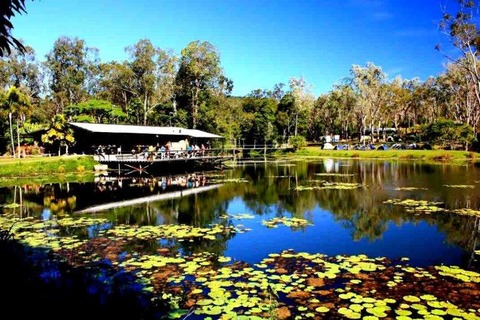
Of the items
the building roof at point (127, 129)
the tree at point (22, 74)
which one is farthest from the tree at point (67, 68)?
the building roof at point (127, 129)

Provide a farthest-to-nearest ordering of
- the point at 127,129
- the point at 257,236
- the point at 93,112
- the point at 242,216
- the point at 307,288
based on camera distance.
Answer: the point at 93,112 → the point at 127,129 → the point at 242,216 → the point at 257,236 → the point at 307,288

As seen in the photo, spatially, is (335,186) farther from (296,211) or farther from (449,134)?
(449,134)

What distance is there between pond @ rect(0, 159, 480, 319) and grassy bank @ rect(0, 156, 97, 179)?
8404mm

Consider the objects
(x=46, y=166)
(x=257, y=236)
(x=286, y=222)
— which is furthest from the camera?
(x=46, y=166)

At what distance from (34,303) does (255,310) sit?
133 inches

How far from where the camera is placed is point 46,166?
32.2 metres

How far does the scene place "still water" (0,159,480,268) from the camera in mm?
11094

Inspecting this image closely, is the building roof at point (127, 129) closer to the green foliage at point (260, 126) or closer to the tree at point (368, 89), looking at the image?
the green foliage at point (260, 126)

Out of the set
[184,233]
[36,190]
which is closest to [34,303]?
[184,233]

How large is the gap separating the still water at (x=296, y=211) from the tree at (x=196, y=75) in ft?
109

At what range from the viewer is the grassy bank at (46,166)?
30594 mm

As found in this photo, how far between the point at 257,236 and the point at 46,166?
2575cm

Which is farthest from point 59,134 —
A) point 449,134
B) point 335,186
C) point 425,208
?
point 449,134

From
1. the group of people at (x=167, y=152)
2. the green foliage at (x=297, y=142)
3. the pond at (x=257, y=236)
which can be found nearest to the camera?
the pond at (x=257, y=236)
